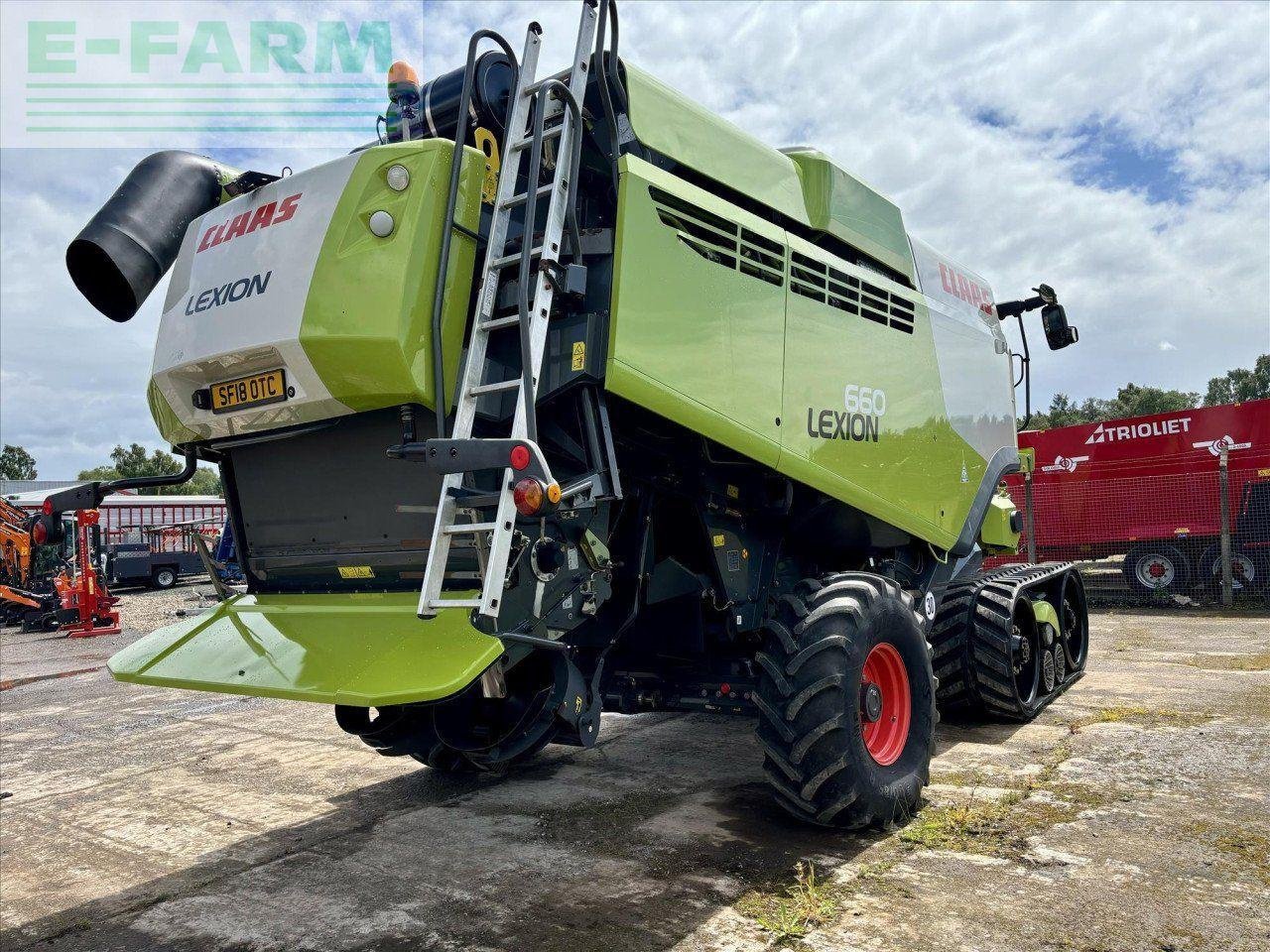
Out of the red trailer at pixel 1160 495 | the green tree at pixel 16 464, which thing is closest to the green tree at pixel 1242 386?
the red trailer at pixel 1160 495

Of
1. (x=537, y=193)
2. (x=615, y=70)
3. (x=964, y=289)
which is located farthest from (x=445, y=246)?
(x=964, y=289)

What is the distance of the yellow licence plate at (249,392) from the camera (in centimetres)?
383

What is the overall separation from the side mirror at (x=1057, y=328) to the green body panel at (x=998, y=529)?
4.12 ft

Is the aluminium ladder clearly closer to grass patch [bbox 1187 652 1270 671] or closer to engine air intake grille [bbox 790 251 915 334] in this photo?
engine air intake grille [bbox 790 251 915 334]

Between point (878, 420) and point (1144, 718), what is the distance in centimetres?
307

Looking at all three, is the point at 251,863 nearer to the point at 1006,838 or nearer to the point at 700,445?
the point at 700,445

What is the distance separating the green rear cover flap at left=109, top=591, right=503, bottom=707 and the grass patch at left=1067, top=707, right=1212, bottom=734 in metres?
4.42

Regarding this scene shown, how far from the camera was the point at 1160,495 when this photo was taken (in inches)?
546

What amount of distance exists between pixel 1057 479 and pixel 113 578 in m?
23.9

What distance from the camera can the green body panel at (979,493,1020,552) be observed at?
6793mm

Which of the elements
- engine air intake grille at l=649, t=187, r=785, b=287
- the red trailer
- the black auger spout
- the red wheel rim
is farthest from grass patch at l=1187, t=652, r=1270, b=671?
the black auger spout

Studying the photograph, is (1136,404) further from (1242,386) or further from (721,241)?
(721,241)

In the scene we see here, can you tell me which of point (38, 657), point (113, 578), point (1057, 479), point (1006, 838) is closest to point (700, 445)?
point (1006, 838)

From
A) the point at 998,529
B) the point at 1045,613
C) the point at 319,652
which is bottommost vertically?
the point at 1045,613
